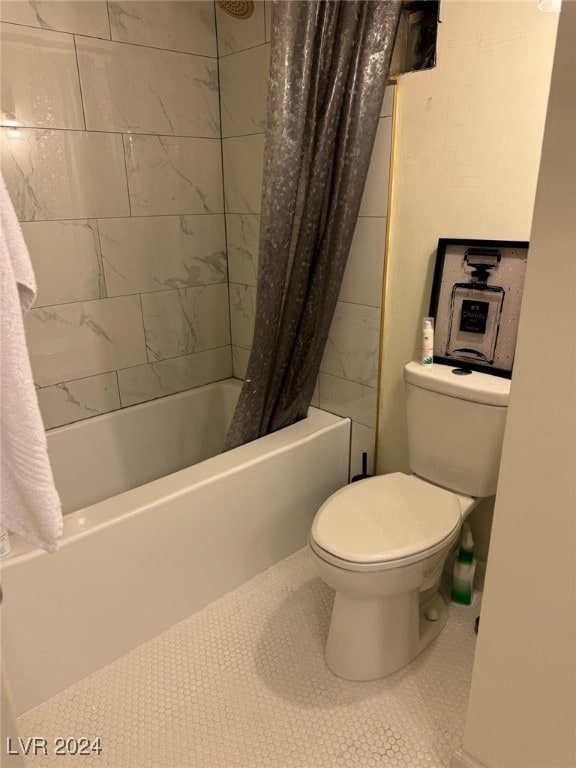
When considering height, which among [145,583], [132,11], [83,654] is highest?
[132,11]

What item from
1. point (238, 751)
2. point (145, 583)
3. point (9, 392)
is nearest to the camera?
point (9, 392)

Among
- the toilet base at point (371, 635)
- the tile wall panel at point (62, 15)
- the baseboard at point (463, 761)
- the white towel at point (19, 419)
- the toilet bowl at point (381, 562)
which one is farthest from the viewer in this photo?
the tile wall panel at point (62, 15)

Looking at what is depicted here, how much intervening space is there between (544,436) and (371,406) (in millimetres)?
1103

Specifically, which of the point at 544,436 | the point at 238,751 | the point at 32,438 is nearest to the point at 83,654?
the point at 238,751

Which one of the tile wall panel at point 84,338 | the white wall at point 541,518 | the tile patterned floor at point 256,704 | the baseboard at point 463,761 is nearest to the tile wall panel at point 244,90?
the tile wall panel at point 84,338

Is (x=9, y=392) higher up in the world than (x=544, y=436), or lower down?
higher up

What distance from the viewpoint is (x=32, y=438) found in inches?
33.0

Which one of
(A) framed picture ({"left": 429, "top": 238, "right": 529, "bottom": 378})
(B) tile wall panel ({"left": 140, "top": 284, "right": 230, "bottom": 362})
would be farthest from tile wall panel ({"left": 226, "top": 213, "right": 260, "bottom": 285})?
(A) framed picture ({"left": 429, "top": 238, "right": 529, "bottom": 378})

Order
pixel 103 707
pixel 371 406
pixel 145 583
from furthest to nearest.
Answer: pixel 371 406
pixel 145 583
pixel 103 707

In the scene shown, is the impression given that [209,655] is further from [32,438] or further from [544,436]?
[544,436]

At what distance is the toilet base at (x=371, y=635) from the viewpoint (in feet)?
5.01

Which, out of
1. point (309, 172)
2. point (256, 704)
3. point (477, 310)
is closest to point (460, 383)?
point (477, 310)

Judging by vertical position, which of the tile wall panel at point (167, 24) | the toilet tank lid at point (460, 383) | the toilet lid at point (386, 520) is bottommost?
the toilet lid at point (386, 520)

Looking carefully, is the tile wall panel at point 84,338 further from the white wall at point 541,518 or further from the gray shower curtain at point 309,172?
the white wall at point 541,518
